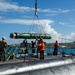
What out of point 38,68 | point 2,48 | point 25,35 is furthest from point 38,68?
point 25,35

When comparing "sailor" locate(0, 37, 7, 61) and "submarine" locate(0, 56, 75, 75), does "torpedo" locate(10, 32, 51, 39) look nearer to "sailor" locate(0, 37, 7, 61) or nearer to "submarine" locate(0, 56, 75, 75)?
"sailor" locate(0, 37, 7, 61)

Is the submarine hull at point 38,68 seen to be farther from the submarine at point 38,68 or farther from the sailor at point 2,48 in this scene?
the sailor at point 2,48

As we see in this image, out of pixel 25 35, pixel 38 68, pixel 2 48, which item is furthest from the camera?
pixel 25 35

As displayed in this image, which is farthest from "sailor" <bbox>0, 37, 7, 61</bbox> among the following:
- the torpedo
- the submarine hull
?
the submarine hull

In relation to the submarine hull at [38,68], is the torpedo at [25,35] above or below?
above

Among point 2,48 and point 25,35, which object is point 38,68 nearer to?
point 2,48

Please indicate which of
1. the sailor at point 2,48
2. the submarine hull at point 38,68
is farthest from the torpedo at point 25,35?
the submarine hull at point 38,68

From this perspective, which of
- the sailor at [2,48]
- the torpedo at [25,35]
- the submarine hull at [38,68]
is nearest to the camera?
the submarine hull at [38,68]

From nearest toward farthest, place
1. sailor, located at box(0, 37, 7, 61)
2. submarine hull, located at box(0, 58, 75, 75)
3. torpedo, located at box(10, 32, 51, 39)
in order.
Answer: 1. submarine hull, located at box(0, 58, 75, 75)
2. sailor, located at box(0, 37, 7, 61)
3. torpedo, located at box(10, 32, 51, 39)

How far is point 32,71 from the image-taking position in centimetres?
1614

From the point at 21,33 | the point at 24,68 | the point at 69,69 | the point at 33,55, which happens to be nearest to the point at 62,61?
the point at 69,69

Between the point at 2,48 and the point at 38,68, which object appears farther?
the point at 2,48

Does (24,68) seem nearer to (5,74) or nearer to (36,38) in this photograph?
(5,74)

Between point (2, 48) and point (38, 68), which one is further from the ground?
point (2, 48)
